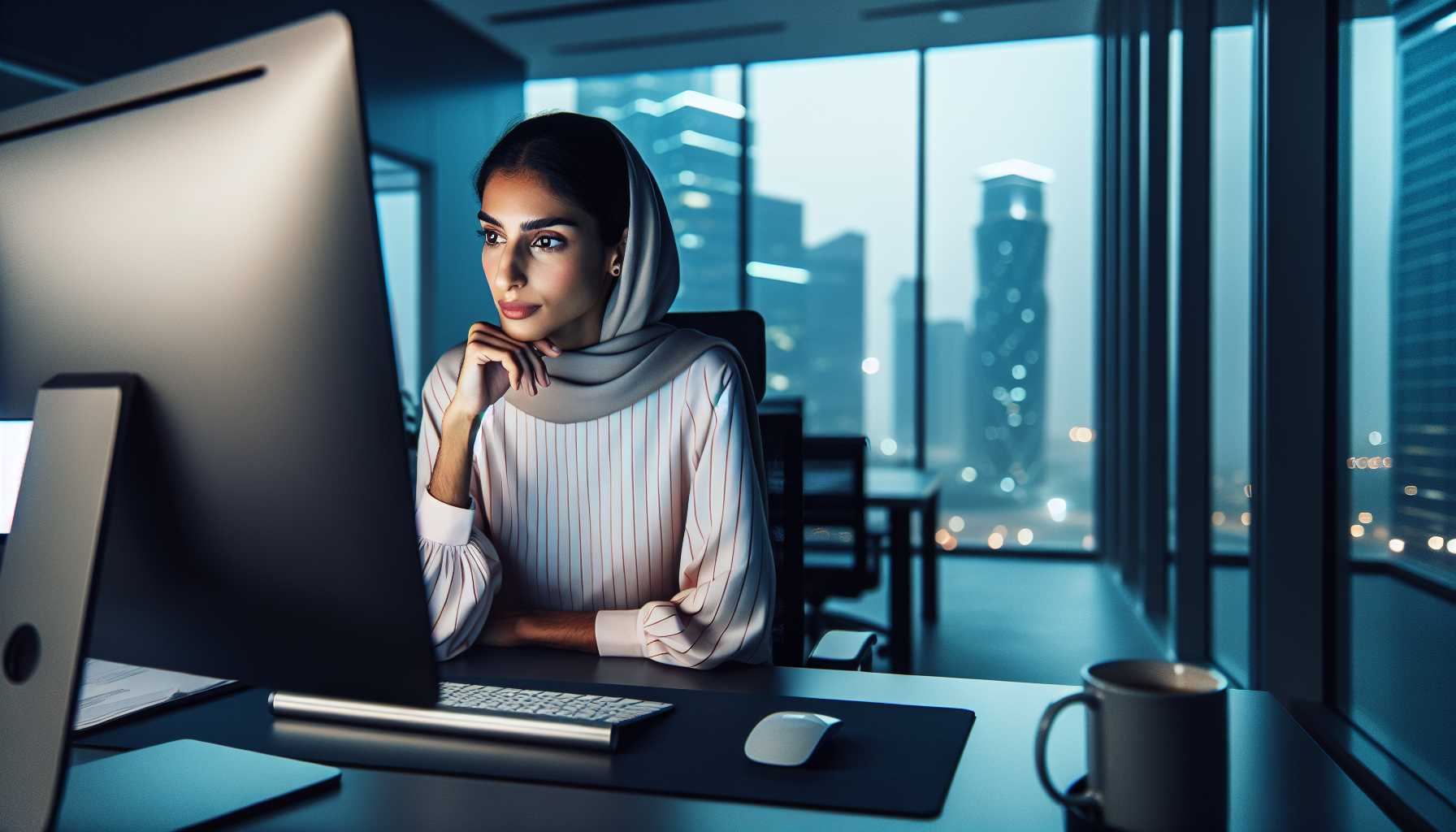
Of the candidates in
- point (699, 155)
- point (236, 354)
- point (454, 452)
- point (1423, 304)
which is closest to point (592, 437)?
point (454, 452)

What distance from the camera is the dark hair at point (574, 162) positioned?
50.2 inches


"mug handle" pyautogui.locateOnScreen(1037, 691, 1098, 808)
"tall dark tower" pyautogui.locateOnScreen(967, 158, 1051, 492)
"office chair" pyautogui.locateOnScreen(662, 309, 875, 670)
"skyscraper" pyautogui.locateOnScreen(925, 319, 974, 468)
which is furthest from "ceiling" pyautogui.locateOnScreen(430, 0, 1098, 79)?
"mug handle" pyautogui.locateOnScreen(1037, 691, 1098, 808)

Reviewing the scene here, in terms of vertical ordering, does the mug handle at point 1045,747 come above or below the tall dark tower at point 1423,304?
below

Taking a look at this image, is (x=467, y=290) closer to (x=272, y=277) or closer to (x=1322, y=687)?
(x=1322, y=687)

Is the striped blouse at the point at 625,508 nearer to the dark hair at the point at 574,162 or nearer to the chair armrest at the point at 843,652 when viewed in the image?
the chair armrest at the point at 843,652

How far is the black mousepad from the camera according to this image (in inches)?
28.9

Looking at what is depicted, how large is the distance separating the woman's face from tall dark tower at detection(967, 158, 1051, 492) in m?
5.06

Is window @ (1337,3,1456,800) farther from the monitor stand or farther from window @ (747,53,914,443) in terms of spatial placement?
window @ (747,53,914,443)

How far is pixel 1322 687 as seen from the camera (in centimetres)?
220

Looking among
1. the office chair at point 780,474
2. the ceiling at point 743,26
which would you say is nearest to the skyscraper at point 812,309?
the ceiling at point 743,26

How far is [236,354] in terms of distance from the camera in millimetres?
603

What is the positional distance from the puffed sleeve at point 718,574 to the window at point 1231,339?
1857 millimetres

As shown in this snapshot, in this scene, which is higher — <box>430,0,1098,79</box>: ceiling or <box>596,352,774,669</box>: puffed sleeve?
<box>430,0,1098,79</box>: ceiling

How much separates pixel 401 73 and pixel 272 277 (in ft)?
18.0
